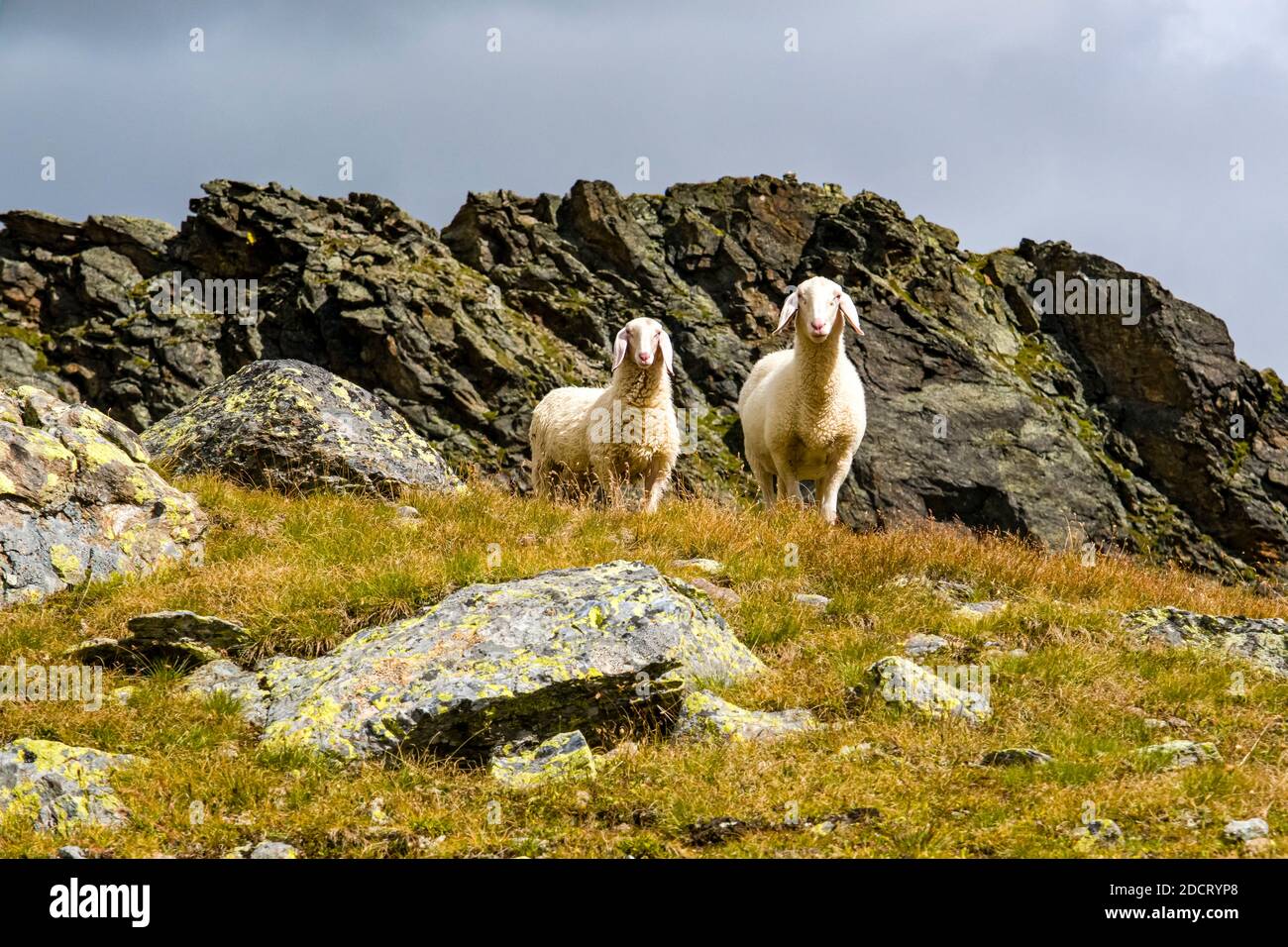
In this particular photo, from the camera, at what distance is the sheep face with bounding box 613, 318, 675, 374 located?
13898 millimetres

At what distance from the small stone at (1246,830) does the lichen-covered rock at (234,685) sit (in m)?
5.58

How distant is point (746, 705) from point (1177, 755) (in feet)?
8.65

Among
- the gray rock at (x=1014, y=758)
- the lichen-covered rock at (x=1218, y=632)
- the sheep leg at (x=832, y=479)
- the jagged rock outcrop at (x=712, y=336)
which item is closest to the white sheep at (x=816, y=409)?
the sheep leg at (x=832, y=479)

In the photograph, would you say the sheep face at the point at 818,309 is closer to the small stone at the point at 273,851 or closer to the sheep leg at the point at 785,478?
the sheep leg at the point at 785,478

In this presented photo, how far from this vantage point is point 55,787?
19.9 feet

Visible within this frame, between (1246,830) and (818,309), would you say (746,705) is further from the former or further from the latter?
(818,309)

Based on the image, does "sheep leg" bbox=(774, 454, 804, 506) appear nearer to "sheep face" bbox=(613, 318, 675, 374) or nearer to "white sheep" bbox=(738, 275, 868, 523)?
"white sheep" bbox=(738, 275, 868, 523)

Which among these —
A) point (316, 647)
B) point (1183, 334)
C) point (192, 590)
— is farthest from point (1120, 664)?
point (1183, 334)

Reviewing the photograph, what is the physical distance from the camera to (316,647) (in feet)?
26.9

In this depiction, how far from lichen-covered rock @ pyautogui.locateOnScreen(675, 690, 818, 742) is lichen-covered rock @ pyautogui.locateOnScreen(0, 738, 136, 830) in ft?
10.9

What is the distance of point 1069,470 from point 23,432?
75107 mm

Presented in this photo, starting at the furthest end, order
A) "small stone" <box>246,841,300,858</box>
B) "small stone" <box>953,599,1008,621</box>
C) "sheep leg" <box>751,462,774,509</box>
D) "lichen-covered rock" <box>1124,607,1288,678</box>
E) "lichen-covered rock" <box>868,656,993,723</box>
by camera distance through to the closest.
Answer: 1. "sheep leg" <box>751,462,774,509</box>
2. "small stone" <box>953,599,1008,621</box>
3. "lichen-covered rock" <box>1124,607,1288,678</box>
4. "lichen-covered rock" <box>868,656,993,723</box>
5. "small stone" <box>246,841,300,858</box>

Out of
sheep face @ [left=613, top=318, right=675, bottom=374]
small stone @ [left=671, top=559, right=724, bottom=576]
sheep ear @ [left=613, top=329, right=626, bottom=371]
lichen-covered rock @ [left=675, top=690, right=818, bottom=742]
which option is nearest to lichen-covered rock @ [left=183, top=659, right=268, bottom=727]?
lichen-covered rock @ [left=675, top=690, right=818, bottom=742]

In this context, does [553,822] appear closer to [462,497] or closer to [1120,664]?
[1120,664]
